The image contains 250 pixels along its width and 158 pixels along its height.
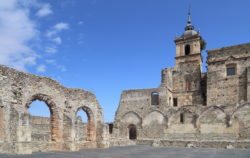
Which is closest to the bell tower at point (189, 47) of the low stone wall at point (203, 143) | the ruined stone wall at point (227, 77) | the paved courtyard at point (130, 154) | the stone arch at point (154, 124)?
the ruined stone wall at point (227, 77)

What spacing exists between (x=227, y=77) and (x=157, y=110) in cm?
825

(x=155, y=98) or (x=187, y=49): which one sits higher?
(x=187, y=49)

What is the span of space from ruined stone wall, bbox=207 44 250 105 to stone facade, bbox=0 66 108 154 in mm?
16337

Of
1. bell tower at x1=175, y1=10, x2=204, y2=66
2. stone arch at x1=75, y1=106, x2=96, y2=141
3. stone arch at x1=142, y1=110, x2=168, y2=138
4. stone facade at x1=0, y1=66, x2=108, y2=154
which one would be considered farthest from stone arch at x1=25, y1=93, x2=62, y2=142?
bell tower at x1=175, y1=10, x2=204, y2=66

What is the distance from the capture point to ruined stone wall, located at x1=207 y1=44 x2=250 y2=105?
3169 centimetres

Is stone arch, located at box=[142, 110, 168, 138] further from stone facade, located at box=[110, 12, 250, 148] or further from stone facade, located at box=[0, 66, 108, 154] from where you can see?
stone facade, located at box=[0, 66, 108, 154]

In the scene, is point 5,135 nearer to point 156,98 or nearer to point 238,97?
point 156,98

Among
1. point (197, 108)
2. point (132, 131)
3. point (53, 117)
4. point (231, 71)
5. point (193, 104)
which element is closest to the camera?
point (53, 117)

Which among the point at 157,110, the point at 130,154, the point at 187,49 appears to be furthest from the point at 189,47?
the point at 130,154

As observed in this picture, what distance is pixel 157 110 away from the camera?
101ft

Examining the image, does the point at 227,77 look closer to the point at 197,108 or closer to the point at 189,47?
the point at 197,108

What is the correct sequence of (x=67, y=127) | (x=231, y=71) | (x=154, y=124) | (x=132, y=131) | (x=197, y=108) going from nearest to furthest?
(x=67, y=127)
(x=197, y=108)
(x=154, y=124)
(x=132, y=131)
(x=231, y=71)

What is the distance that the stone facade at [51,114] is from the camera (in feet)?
45.3

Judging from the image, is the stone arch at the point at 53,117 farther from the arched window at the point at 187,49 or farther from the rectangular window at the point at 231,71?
the arched window at the point at 187,49
